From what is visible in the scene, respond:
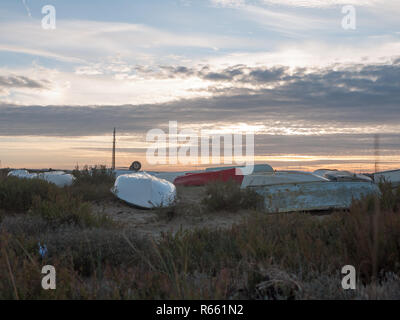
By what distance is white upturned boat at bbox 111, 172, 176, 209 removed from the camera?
32.5ft

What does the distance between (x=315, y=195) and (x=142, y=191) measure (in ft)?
14.0

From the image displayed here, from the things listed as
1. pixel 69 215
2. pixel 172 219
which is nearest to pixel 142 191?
pixel 172 219

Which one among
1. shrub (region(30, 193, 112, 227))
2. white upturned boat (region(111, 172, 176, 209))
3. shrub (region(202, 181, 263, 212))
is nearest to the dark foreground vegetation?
shrub (region(30, 193, 112, 227))

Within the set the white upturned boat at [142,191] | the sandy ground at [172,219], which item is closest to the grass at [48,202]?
the sandy ground at [172,219]

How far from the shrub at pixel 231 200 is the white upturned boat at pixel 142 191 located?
3.47 ft

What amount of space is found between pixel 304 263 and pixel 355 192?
5262 millimetres

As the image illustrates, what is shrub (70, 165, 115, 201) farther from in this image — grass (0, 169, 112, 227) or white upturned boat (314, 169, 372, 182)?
white upturned boat (314, 169, 372, 182)

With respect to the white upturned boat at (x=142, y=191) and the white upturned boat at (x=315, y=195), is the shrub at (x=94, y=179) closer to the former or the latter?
the white upturned boat at (x=142, y=191)

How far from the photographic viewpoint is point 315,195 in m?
8.64

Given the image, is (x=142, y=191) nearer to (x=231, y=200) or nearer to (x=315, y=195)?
(x=231, y=200)

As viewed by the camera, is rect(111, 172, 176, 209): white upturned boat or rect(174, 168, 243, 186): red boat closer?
rect(111, 172, 176, 209): white upturned boat

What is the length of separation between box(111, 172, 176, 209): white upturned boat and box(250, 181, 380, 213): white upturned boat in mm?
2579
